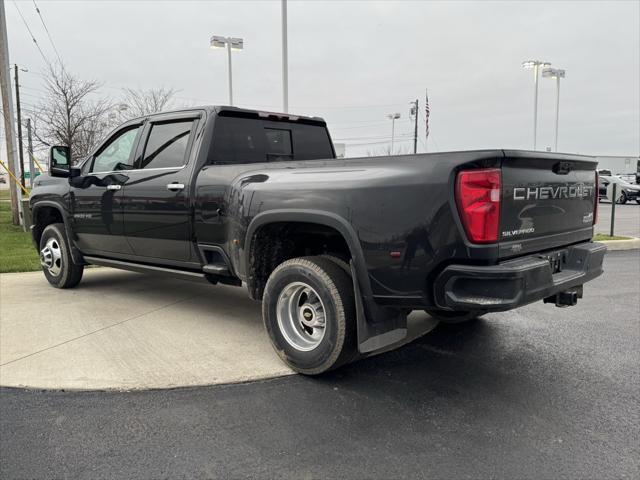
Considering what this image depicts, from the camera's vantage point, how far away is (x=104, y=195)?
547 centimetres

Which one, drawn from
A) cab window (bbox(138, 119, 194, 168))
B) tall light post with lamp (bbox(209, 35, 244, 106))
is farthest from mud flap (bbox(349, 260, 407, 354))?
tall light post with lamp (bbox(209, 35, 244, 106))

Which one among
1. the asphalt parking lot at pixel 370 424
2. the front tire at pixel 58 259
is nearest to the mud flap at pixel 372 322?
the asphalt parking lot at pixel 370 424

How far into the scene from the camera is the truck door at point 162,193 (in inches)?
183

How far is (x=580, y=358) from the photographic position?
4117mm

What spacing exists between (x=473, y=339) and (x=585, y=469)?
2.10m

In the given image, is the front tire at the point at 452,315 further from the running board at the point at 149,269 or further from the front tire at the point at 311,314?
the running board at the point at 149,269

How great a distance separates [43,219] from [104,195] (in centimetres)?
182

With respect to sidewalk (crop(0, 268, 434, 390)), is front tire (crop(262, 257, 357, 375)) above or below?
above

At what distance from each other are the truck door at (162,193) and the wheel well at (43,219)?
6.35ft

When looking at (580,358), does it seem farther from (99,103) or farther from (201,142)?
(99,103)

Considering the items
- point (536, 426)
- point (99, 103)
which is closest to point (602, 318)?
point (536, 426)

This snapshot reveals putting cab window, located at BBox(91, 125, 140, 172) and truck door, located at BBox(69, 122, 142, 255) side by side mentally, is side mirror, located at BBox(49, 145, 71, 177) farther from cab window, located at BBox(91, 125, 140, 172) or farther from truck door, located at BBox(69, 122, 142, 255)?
cab window, located at BBox(91, 125, 140, 172)

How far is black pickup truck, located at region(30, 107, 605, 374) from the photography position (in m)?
2.90

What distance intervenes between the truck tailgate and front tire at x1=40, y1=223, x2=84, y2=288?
17.2 ft
